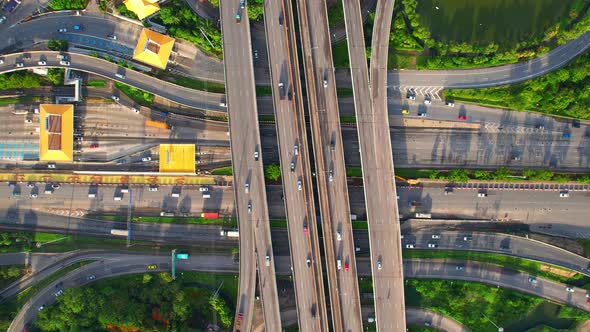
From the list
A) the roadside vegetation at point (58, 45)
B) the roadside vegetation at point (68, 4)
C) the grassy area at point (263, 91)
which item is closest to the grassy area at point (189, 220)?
the grassy area at point (263, 91)

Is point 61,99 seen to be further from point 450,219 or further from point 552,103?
point 552,103

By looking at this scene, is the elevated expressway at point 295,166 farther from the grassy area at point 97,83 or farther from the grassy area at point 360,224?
the grassy area at point 97,83

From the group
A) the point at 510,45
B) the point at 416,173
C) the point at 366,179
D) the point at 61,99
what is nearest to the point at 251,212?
the point at 366,179

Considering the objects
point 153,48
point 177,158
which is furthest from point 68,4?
point 177,158

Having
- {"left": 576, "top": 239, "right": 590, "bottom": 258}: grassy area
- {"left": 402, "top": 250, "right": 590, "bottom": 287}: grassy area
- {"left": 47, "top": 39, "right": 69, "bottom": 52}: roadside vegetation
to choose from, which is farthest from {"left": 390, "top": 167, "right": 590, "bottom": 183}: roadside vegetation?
{"left": 47, "top": 39, "right": 69, "bottom": 52}: roadside vegetation

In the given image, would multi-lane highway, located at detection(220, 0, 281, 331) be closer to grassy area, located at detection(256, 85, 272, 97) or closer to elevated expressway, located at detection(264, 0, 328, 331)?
grassy area, located at detection(256, 85, 272, 97)

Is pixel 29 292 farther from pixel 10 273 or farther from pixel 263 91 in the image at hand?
pixel 263 91
